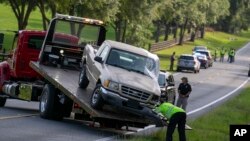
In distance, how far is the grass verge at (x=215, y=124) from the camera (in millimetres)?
18531

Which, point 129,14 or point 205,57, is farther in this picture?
point 205,57

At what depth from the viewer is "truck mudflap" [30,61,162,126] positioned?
17.4 meters

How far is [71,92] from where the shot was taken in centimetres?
1862

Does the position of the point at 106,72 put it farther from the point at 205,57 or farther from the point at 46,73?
the point at 205,57

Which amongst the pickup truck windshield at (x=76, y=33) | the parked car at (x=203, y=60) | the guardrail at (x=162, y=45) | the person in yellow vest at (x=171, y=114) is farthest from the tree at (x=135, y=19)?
the person in yellow vest at (x=171, y=114)

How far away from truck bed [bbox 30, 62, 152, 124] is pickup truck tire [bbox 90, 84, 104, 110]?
0.13 m

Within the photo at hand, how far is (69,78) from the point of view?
2097 cm

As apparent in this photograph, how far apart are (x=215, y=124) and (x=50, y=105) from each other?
6136 millimetres

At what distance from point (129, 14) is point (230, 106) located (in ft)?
→ 95.3

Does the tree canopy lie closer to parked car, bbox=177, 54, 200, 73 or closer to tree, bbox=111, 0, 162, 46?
tree, bbox=111, 0, 162, 46

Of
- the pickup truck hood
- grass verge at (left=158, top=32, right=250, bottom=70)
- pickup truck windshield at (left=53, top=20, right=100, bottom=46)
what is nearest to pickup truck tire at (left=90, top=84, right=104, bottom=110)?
the pickup truck hood

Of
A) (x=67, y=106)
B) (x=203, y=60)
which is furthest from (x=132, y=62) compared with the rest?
(x=203, y=60)

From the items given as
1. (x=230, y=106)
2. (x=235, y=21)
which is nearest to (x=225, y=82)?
(x=230, y=106)

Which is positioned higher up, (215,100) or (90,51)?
(90,51)
